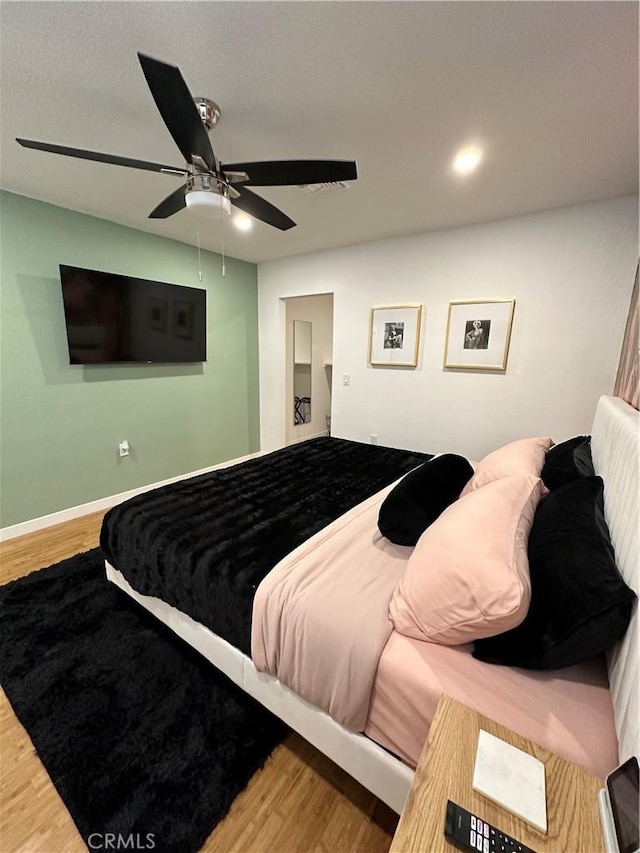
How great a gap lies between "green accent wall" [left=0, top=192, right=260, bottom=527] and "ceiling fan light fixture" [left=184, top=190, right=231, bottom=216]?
6.32 ft

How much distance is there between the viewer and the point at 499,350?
9.39 feet

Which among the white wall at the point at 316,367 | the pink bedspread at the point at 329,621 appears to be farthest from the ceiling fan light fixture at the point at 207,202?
the white wall at the point at 316,367

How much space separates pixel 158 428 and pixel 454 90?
3494 millimetres

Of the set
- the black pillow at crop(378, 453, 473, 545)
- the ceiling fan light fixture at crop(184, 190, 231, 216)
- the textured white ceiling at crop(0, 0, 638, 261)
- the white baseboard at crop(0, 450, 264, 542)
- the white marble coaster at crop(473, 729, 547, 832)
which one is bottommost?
the white baseboard at crop(0, 450, 264, 542)

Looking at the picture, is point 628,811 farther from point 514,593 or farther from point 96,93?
point 96,93

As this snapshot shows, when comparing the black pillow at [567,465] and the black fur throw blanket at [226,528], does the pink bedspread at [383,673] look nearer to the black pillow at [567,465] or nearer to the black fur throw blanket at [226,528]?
the black fur throw blanket at [226,528]

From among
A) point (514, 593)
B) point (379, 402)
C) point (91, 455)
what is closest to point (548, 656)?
point (514, 593)

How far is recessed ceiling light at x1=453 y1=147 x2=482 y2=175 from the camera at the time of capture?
73.0 inches

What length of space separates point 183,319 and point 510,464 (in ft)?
10.9

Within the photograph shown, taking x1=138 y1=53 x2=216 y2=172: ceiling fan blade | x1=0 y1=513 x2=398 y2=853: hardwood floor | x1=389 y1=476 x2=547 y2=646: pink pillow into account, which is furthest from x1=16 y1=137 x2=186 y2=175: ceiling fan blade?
x1=0 y1=513 x2=398 y2=853: hardwood floor

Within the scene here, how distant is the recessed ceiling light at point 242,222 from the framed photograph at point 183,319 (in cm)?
102

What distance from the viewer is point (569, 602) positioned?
2.86 ft

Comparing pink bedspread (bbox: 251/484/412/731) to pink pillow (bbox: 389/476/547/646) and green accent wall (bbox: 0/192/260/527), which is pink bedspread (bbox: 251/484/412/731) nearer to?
pink pillow (bbox: 389/476/547/646)

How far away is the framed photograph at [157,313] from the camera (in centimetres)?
335
